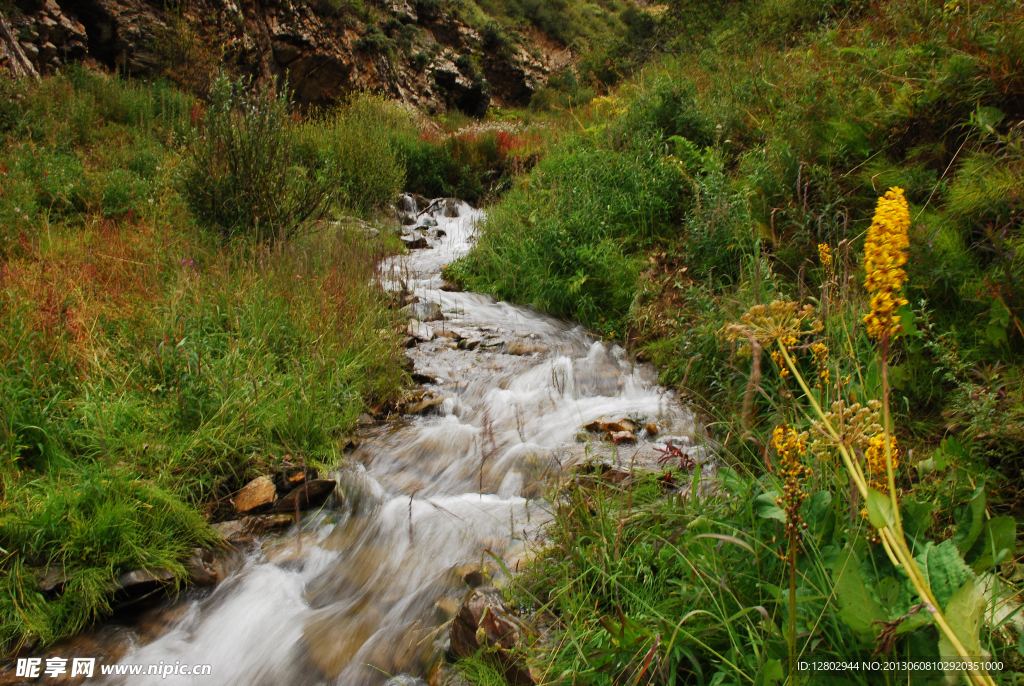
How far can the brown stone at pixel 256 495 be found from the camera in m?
2.85

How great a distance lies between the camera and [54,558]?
2262 mm

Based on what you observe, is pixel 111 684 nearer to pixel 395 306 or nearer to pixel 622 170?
pixel 395 306

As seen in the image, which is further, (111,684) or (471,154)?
(471,154)

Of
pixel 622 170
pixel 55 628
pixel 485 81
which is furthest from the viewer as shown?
pixel 485 81

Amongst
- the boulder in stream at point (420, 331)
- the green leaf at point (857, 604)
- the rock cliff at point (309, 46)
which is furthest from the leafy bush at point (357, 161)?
the green leaf at point (857, 604)

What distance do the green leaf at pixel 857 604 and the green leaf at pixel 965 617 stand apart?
0.17 metres

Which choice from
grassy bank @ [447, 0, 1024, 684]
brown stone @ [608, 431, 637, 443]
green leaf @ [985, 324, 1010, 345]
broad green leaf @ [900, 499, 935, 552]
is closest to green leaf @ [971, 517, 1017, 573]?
grassy bank @ [447, 0, 1024, 684]

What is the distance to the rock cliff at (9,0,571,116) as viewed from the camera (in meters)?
10.2

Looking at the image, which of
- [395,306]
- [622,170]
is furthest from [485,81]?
[395,306]

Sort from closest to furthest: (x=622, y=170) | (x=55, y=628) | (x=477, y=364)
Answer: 1. (x=55, y=628)
2. (x=477, y=364)
3. (x=622, y=170)

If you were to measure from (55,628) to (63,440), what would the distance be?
3.27 feet

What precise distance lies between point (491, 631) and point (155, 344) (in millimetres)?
2746

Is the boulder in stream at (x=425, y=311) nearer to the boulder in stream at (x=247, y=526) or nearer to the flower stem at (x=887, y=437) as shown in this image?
the boulder in stream at (x=247, y=526)

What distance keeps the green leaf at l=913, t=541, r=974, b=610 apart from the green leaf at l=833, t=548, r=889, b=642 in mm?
121
